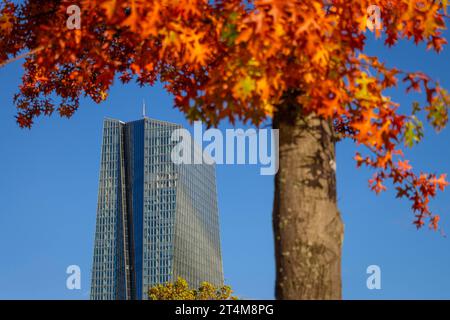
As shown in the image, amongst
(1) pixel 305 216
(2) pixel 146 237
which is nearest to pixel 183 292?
(1) pixel 305 216

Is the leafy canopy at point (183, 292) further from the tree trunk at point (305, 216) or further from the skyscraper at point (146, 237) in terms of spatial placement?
the skyscraper at point (146, 237)

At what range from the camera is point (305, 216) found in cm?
Answer: 860

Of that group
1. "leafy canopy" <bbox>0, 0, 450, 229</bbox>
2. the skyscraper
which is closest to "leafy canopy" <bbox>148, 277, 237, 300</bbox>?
"leafy canopy" <bbox>0, 0, 450, 229</bbox>

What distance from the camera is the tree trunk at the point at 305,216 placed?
8.52 metres

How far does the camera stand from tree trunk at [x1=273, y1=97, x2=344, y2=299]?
8.52 m

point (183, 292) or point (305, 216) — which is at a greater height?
point (305, 216)

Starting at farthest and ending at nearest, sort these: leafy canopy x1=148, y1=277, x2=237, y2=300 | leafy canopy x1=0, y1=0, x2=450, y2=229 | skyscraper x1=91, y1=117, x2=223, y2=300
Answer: skyscraper x1=91, y1=117, x2=223, y2=300, leafy canopy x1=148, y1=277, x2=237, y2=300, leafy canopy x1=0, y1=0, x2=450, y2=229

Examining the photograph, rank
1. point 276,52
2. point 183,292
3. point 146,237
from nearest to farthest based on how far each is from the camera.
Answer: point 276,52 < point 183,292 < point 146,237

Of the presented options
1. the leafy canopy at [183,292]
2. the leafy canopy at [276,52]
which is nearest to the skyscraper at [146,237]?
the leafy canopy at [183,292]

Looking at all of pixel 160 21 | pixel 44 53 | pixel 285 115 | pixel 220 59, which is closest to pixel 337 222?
pixel 285 115

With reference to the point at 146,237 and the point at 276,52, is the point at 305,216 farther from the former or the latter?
the point at 146,237

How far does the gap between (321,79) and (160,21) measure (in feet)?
7.27

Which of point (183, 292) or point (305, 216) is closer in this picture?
point (305, 216)

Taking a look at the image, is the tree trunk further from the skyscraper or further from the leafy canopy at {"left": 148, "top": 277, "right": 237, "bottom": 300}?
the skyscraper
